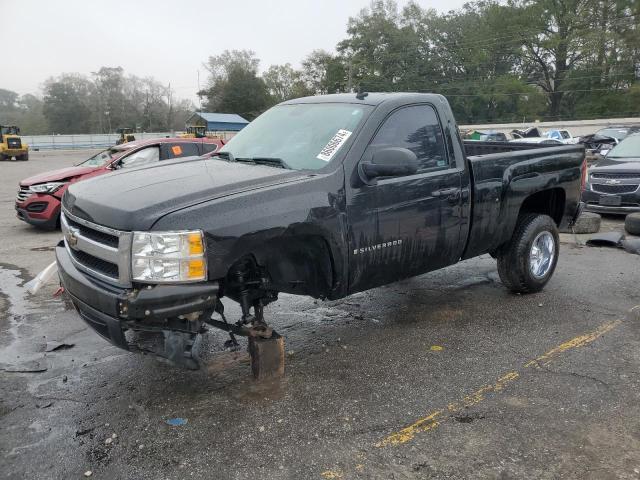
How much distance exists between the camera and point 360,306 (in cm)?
537

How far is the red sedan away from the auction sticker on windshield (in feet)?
20.3

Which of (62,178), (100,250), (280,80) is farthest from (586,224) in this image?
(280,80)

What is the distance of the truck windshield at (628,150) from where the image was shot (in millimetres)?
10941

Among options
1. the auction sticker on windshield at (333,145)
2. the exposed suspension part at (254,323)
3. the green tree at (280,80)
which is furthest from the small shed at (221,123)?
the exposed suspension part at (254,323)

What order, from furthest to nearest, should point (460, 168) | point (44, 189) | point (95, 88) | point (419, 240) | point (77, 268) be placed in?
point (95, 88) → point (44, 189) → point (460, 168) → point (419, 240) → point (77, 268)

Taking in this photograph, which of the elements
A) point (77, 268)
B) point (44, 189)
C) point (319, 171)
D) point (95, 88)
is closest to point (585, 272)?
point (319, 171)

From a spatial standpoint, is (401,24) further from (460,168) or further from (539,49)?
(460,168)

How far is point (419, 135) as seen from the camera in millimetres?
4355

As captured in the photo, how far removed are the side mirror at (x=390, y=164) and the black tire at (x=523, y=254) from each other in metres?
2.14

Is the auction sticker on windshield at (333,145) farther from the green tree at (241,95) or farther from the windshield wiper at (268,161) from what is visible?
the green tree at (241,95)

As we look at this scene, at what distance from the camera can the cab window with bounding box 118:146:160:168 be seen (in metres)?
9.56

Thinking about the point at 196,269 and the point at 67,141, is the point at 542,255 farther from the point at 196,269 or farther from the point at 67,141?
the point at 67,141

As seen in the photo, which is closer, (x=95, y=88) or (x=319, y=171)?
(x=319, y=171)

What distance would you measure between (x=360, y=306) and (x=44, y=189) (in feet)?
22.7
